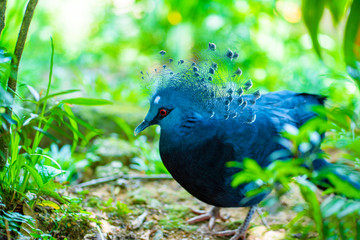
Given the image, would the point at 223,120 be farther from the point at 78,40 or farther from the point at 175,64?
the point at 78,40

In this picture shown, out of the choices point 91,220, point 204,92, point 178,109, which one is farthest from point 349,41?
point 91,220

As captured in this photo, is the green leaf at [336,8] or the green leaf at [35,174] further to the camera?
the green leaf at [35,174]

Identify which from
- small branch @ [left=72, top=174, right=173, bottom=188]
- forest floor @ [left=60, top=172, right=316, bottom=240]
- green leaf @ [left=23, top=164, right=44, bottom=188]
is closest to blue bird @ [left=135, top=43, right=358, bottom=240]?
forest floor @ [left=60, top=172, right=316, bottom=240]

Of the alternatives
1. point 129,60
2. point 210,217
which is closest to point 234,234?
point 210,217

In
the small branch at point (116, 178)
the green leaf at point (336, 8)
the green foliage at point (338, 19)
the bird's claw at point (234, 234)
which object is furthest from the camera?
the small branch at point (116, 178)

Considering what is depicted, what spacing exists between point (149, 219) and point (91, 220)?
691mm

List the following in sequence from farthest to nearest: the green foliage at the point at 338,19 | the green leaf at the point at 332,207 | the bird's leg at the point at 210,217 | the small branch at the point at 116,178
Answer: the small branch at the point at 116,178, the bird's leg at the point at 210,217, the green foliage at the point at 338,19, the green leaf at the point at 332,207

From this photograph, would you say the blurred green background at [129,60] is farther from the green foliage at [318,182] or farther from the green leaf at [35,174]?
the green foliage at [318,182]

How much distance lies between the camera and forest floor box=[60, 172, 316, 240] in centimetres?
240

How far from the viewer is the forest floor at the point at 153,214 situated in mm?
2398

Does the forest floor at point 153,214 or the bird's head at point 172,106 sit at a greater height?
the bird's head at point 172,106

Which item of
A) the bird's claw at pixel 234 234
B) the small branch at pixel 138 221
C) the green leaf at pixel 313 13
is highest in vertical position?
the green leaf at pixel 313 13

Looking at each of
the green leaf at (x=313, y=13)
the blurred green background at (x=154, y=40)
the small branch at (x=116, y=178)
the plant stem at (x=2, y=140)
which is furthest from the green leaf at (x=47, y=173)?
the blurred green background at (x=154, y=40)

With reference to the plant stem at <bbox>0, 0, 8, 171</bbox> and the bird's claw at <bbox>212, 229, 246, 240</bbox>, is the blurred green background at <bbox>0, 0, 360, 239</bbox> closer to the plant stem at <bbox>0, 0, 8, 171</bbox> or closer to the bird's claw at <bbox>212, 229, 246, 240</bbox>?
the plant stem at <bbox>0, 0, 8, 171</bbox>
